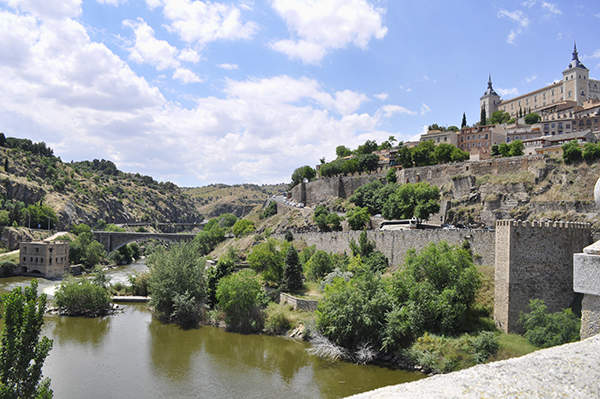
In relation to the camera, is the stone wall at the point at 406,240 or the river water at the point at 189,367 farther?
the stone wall at the point at 406,240

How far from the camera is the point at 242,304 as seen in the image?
89.7 feet

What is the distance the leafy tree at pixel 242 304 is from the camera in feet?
89.5

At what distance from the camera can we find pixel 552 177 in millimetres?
37344

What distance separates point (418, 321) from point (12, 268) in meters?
52.5

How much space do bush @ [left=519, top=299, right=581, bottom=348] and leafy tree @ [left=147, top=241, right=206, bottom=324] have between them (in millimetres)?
21543

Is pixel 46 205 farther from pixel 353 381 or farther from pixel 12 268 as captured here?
pixel 353 381

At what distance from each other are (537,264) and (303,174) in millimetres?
61878

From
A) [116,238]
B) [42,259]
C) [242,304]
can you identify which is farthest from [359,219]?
[116,238]

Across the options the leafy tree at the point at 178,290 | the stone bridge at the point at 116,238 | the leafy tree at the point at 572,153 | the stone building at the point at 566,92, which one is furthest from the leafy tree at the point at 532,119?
the stone bridge at the point at 116,238

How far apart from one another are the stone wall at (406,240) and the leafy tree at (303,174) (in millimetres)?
34877

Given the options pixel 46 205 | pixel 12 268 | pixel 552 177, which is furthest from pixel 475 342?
pixel 46 205

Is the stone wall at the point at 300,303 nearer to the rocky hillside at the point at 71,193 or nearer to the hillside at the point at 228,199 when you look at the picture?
the rocky hillside at the point at 71,193

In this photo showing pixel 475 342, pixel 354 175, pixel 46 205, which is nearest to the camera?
pixel 475 342

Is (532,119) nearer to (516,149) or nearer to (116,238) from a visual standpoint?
(516,149)
